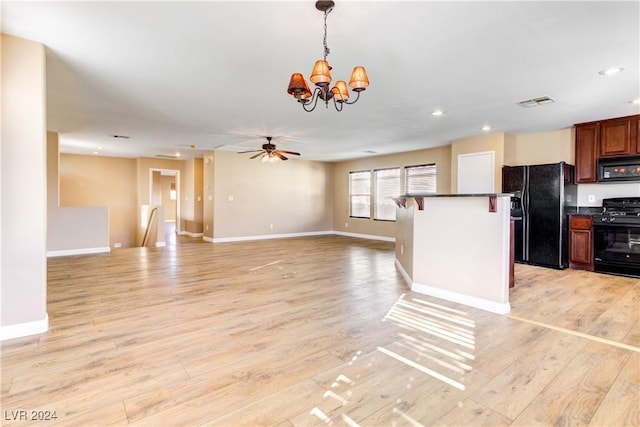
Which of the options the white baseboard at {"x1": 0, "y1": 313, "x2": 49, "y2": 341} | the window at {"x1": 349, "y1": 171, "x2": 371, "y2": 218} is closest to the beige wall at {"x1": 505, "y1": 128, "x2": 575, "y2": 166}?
the window at {"x1": 349, "y1": 171, "x2": 371, "y2": 218}

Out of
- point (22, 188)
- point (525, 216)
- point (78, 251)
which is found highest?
point (22, 188)

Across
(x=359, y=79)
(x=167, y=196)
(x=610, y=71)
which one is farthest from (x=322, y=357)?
(x=167, y=196)

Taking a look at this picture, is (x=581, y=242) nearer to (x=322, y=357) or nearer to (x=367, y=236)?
(x=322, y=357)

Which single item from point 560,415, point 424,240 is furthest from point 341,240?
point 560,415

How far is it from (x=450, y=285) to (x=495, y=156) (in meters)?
3.61

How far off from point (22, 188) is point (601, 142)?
24.2 feet

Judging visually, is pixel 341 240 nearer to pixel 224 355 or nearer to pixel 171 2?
pixel 224 355

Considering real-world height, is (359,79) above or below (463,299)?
above

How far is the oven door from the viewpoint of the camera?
466 cm

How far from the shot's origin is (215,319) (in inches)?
120

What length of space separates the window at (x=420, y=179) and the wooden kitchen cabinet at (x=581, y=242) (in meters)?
3.07

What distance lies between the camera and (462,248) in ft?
11.4

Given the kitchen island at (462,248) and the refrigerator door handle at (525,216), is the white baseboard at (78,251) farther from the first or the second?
the refrigerator door handle at (525,216)

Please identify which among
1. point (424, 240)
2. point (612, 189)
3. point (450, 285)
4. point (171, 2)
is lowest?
point (450, 285)
